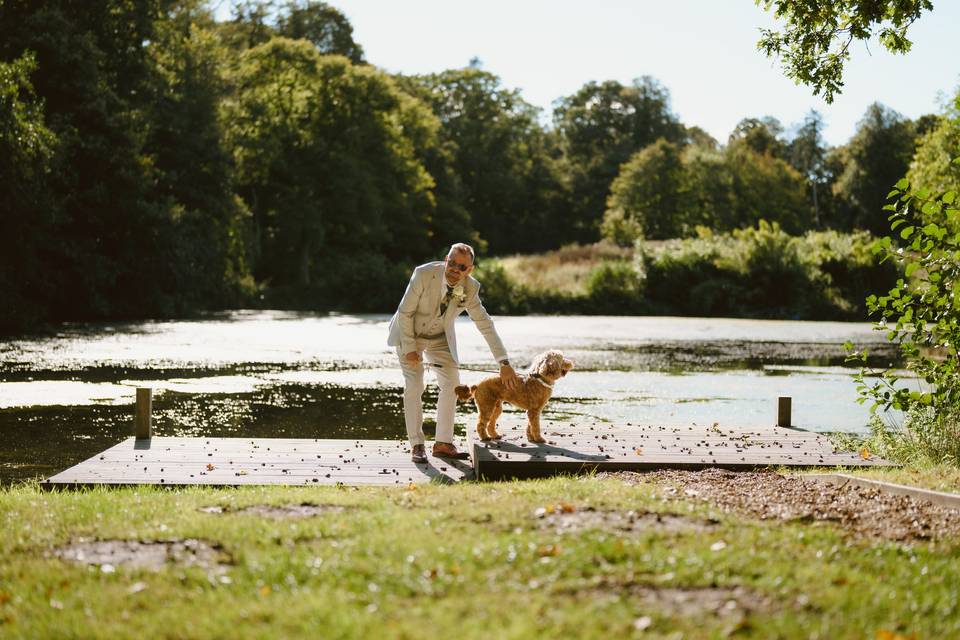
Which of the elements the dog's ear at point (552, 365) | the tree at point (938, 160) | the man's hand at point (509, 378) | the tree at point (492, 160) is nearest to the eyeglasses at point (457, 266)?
the man's hand at point (509, 378)

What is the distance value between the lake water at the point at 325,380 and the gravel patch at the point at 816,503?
5.81 meters

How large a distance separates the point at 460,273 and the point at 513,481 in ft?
6.52

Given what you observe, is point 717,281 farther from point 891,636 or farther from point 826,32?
point 891,636

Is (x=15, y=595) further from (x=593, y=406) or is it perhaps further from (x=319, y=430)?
(x=593, y=406)

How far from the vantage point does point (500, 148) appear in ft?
253

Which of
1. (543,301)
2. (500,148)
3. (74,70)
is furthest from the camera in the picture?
(500,148)

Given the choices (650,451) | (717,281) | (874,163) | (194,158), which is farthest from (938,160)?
(650,451)

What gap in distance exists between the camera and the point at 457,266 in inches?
352

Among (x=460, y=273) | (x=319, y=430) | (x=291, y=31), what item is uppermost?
(x=291, y=31)

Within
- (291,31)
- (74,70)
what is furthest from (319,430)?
(291,31)

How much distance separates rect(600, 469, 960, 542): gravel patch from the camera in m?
6.42

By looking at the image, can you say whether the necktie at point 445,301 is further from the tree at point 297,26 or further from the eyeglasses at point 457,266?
the tree at point 297,26

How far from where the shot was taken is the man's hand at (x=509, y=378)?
929 centimetres

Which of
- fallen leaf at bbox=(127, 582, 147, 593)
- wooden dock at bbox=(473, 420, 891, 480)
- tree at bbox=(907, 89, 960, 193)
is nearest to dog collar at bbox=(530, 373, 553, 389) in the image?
wooden dock at bbox=(473, 420, 891, 480)
